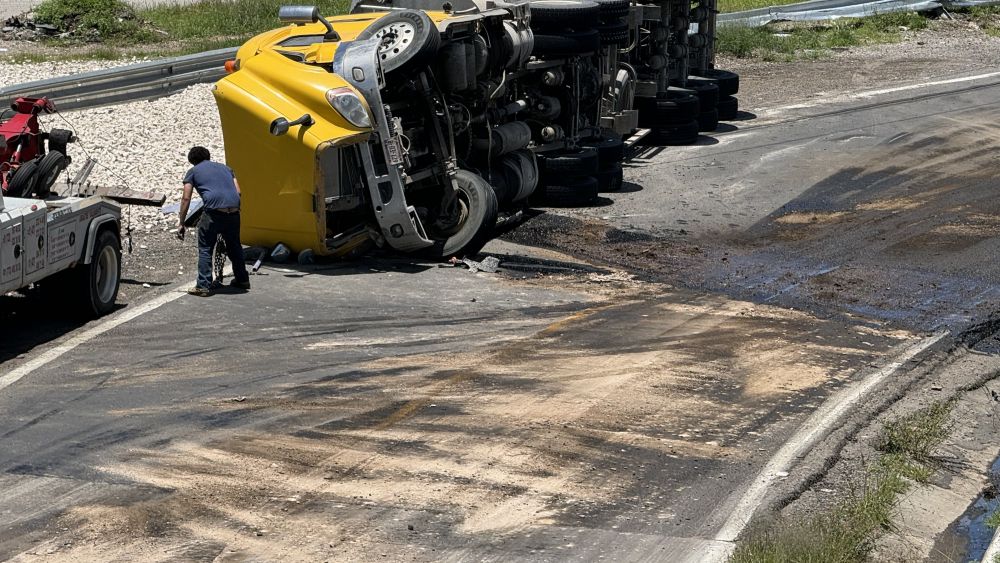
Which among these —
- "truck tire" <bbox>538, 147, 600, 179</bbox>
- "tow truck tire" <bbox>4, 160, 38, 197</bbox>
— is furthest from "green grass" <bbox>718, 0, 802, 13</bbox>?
"tow truck tire" <bbox>4, 160, 38, 197</bbox>

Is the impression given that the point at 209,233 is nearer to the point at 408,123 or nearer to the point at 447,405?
the point at 408,123

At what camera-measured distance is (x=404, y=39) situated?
13836 mm

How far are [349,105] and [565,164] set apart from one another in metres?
4.44

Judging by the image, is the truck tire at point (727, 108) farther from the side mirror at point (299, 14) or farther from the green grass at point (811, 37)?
the side mirror at point (299, 14)

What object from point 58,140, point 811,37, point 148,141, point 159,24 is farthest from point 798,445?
point 811,37

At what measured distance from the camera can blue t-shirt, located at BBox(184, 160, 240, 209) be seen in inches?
489

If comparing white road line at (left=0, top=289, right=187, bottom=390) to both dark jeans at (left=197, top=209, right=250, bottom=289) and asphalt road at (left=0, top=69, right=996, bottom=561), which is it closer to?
asphalt road at (left=0, top=69, right=996, bottom=561)

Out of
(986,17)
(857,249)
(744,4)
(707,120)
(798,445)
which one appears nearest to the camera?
(798,445)

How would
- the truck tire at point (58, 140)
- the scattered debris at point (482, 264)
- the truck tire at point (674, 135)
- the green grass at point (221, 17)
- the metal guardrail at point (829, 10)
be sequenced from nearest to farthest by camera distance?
the truck tire at point (58, 140), the scattered debris at point (482, 264), the truck tire at point (674, 135), the green grass at point (221, 17), the metal guardrail at point (829, 10)

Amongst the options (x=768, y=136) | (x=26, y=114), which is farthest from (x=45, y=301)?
(x=768, y=136)

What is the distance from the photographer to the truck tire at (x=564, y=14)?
17.0 m

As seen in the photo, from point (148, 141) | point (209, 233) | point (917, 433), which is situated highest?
point (148, 141)

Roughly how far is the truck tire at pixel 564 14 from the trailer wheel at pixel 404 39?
306 centimetres

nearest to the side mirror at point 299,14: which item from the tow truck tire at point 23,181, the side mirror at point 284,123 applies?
the side mirror at point 284,123
